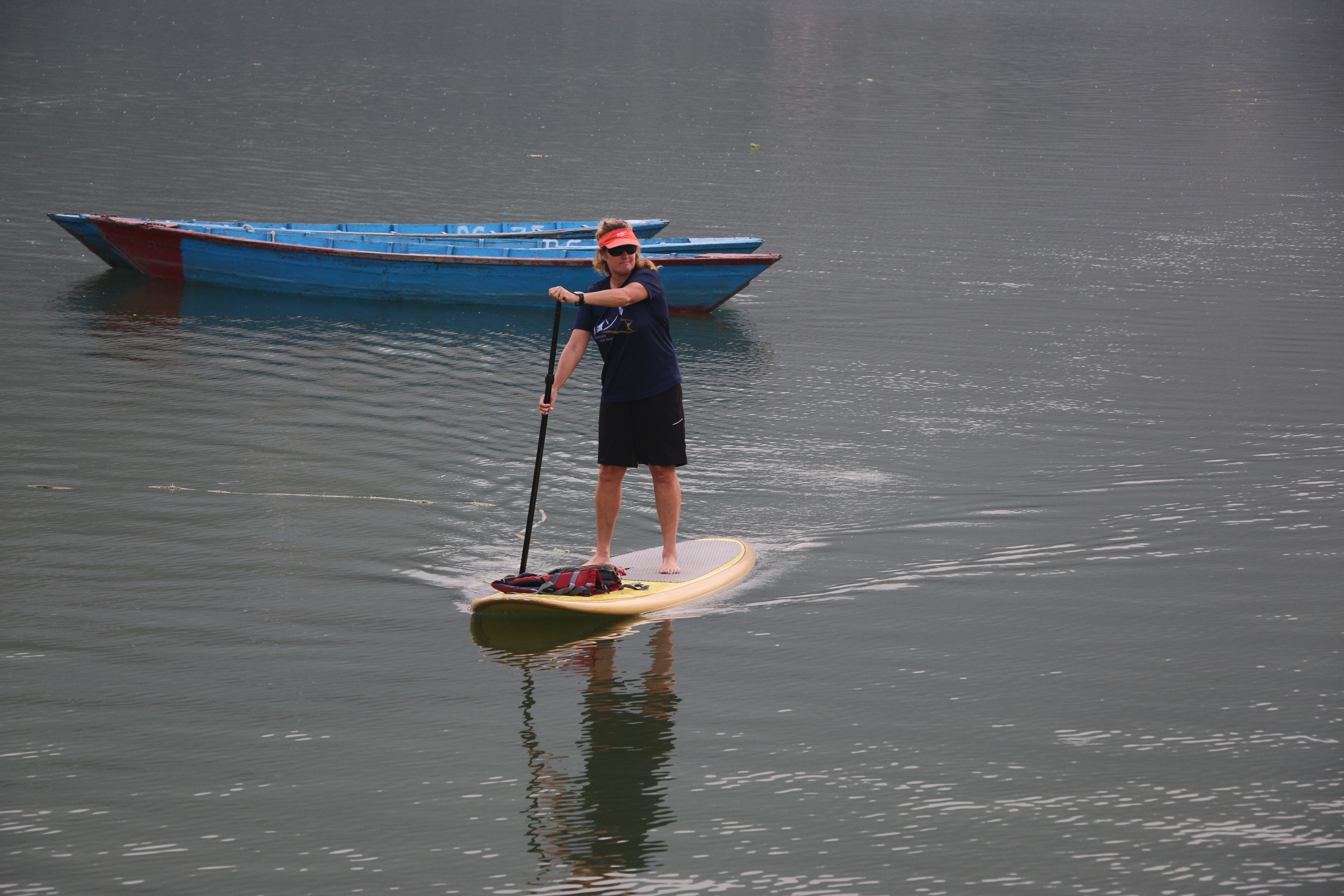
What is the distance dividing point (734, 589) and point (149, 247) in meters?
12.9

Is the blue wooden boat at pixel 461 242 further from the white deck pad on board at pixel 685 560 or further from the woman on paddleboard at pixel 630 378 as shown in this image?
the woman on paddleboard at pixel 630 378

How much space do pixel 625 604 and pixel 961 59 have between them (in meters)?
59.8

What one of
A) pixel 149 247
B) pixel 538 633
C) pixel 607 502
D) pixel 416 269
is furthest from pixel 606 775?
pixel 149 247

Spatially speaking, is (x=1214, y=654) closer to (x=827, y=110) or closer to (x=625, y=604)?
(x=625, y=604)

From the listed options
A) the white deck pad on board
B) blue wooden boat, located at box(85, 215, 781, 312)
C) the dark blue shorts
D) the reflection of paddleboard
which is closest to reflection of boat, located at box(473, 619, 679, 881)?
the reflection of paddleboard

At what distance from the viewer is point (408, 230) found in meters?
20.1

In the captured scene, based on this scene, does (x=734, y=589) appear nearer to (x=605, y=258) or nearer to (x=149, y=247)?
(x=605, y=258)

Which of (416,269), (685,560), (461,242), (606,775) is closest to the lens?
(606,775)

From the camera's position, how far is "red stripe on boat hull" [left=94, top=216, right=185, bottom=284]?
18453 mm

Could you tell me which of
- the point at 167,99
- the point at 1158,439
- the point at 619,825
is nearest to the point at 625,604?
the point at 619,825

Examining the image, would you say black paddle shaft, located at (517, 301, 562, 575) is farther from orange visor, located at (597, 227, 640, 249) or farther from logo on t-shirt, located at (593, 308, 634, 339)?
orange visor, located at (597, 227, 640, 249)

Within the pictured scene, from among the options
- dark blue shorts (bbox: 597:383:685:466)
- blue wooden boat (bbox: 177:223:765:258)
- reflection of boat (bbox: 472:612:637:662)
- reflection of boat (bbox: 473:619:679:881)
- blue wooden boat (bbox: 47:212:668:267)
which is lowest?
reflection of boat (bbox: 473:619:679:881)

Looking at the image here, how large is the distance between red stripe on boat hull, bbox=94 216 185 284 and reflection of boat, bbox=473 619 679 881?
12807 millimetres

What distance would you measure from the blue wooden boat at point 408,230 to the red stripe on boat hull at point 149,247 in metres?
0.19
